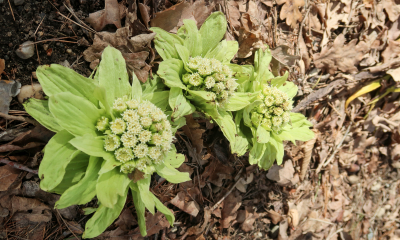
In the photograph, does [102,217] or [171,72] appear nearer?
[102,217]

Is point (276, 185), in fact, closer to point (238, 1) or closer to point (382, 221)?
point (238, 1)

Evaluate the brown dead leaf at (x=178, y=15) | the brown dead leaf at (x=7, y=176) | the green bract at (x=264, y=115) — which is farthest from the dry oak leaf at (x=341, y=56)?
the brown dead leaf at (x=7, y=176)

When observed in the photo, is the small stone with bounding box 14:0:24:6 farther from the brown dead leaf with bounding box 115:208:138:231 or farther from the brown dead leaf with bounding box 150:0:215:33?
the brown dead leaf with bounding box 115:208:138:231

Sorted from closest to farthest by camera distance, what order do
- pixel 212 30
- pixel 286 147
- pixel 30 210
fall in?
pixel 30 210 → pixel 212 30 → pixel 286 147

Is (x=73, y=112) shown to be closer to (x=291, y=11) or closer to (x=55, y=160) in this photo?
(x=55, y=160)

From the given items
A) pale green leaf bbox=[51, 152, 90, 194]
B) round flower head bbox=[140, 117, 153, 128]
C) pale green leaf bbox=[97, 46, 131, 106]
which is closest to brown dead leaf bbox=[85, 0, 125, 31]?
pale green leaf bbox=[97, 46, 131, 106]

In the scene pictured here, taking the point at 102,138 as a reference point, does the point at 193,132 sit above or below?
below

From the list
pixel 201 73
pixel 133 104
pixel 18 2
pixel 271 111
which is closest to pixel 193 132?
pixel 201 73

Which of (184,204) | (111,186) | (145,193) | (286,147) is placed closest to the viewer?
(111,186)
